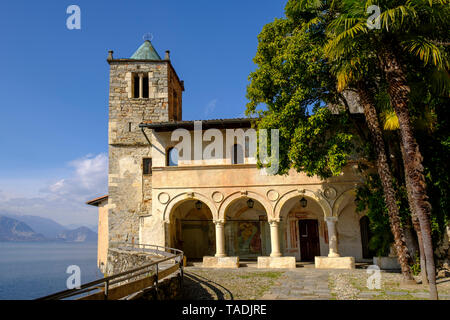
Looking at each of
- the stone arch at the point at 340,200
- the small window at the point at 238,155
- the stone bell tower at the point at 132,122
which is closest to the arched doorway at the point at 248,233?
the small window at the point at 238,155

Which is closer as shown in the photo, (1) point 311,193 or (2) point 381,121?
(2) point 381,121

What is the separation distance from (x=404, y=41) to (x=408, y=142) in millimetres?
2592

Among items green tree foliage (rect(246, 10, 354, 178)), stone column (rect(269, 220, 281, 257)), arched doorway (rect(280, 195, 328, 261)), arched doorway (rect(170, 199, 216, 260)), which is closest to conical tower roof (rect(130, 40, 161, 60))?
arched doorway (rect(170, 199, 216, 260))

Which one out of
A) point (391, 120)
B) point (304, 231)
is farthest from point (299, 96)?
point (304, 231)

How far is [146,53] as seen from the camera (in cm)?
2281

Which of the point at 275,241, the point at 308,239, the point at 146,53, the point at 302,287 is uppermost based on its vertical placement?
the point at 146,53

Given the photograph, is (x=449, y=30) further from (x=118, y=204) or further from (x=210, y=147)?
(x=118, y=204)

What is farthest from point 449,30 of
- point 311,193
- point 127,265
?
point 127,265

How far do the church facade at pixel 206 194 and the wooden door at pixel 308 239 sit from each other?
52 mm

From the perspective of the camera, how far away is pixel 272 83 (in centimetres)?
1325

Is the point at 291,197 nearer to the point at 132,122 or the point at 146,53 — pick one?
the point at 132,122

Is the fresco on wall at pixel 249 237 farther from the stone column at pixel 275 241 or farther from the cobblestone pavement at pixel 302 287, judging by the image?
the cobblestone pavement at pixel 302 287

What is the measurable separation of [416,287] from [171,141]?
12531 mm

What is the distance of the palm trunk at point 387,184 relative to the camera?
10477mm
